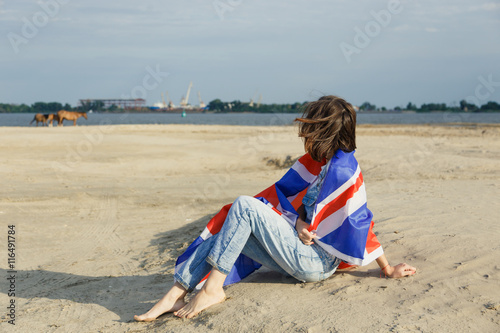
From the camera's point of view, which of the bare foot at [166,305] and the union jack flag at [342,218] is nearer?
the union jack flag at [342,218]

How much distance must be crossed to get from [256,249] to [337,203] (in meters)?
0.67

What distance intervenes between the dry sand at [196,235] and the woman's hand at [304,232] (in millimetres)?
393

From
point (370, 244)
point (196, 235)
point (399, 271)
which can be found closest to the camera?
point (370, 244)

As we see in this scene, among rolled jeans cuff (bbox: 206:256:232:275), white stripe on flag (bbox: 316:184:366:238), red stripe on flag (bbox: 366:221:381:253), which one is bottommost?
rolled jeans cuff (bbox: 206:256:232:275)

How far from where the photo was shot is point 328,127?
323 centimetres

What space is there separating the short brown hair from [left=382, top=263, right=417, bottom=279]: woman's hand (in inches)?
37.8

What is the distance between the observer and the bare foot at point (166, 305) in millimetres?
3369

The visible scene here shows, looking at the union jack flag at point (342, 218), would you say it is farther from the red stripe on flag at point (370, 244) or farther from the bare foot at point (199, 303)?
the bare foot at point (199, 303)

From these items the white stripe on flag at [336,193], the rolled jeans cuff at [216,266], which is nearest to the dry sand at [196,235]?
the rolled jeans cuff at [216,266]

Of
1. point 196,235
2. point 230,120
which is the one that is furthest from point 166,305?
point 230,120

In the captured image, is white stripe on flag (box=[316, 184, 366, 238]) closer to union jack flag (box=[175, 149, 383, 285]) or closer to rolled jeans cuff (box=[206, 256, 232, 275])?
union jack flag (box=[175, 149, 383, 285])

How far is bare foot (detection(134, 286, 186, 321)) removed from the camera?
3.37 metres

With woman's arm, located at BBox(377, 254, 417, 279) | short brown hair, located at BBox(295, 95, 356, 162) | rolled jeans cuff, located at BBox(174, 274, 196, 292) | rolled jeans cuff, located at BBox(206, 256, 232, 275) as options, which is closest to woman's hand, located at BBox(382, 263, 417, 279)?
woman's arm, located at BBox(377, 254, 417, 279)

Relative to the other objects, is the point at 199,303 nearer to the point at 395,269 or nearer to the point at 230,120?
the point at 395,269
